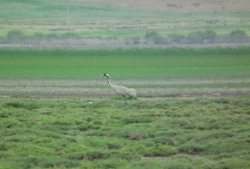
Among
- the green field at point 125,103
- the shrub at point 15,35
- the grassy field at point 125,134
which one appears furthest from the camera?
the shrub at point 15,35

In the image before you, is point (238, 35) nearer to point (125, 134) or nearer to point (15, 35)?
point (15, 35)

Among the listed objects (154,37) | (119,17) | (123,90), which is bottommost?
(123,90)

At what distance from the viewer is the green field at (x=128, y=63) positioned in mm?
39438

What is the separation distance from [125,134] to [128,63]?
2670cm

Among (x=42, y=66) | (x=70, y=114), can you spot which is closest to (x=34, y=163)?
(x=70, y=114)

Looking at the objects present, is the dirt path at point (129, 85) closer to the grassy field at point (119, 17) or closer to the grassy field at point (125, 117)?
the grassy field at point (125, 117)

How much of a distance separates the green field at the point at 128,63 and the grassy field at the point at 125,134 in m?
12.1

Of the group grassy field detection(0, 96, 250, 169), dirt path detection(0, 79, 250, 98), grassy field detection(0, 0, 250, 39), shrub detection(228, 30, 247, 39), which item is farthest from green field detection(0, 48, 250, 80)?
grassy field detection(0, 0, 250, 39)

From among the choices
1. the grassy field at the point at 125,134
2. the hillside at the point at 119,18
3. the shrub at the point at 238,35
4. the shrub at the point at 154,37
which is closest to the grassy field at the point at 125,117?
the grassy field at the point at 125,134

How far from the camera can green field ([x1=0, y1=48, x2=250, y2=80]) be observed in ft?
129

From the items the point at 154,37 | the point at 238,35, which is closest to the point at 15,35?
the point at 154,37

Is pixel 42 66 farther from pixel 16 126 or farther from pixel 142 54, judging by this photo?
pixel 16 126

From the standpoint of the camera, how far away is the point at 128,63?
153ft

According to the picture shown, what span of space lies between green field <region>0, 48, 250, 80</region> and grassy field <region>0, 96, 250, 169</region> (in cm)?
1210
